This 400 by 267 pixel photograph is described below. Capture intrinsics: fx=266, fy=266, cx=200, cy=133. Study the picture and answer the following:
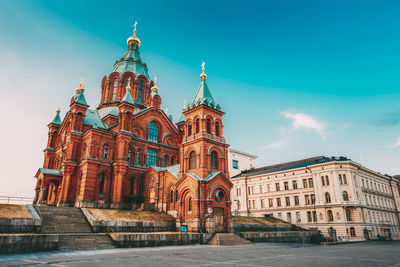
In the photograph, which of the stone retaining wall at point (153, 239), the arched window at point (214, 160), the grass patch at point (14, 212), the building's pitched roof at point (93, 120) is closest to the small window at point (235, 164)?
the arched window at point (214, 160)

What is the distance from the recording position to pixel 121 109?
37531mm

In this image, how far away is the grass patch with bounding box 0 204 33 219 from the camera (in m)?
21.5

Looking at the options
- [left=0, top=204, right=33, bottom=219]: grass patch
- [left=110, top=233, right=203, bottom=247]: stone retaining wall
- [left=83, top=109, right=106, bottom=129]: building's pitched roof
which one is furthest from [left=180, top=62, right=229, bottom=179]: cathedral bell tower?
[left=0, top=204, right=33, bottom=219]: grass patch

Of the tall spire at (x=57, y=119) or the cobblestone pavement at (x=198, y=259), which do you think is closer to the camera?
the cobblestone pavement at (x=198, y=259)

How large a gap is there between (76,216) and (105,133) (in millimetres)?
12203

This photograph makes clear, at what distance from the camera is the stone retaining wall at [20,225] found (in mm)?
19953

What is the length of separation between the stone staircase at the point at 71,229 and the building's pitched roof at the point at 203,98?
17.6 metres

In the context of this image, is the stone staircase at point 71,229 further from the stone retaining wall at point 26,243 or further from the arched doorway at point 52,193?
the arched doorway at point 52,193

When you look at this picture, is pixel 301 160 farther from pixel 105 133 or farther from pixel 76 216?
pixel 76 216

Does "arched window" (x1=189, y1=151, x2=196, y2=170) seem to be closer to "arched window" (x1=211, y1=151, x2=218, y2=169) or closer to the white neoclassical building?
"arched window" (x1=211, y1=151, x2=218, y2=169)

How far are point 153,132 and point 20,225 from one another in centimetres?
2405

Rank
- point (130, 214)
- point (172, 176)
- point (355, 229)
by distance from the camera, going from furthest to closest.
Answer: point (355, 229), point (172, 176), point (130, 214)

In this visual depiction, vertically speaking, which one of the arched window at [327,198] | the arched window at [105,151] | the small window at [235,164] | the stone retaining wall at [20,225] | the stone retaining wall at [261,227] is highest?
the small window at [235,164]

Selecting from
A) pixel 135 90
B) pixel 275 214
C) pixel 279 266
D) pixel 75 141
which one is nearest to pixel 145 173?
pixel 75 141
